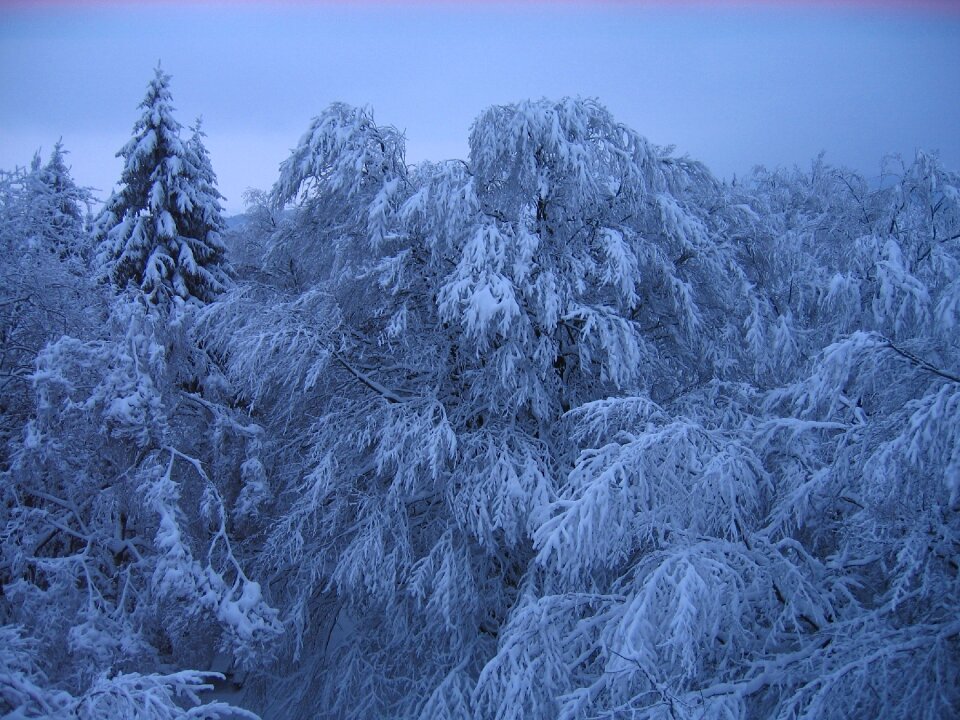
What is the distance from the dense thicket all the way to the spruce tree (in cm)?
574

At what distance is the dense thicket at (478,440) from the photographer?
3666mm

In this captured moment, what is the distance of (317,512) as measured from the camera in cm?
665

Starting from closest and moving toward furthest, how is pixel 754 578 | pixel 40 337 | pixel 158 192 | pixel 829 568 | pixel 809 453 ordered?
pixel 754 578
pixel 829 568
pixel 809 453
pixel 40 337
pixel 158 192

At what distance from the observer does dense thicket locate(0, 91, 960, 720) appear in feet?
12.0

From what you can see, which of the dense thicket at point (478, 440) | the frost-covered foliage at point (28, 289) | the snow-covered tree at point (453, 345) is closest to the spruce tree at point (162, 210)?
the frost-covered foliage at point (28, 289)

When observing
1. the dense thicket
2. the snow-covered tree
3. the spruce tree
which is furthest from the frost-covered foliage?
the spruce tree

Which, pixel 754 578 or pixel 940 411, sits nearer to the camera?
pixel 940 411

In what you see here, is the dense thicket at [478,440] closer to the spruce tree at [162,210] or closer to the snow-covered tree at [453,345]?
the snow-covered tree at [453,345]

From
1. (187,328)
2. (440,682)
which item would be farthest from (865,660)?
(187,328)

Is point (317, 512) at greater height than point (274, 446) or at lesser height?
lesser

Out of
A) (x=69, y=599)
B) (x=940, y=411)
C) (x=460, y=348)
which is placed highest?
(x=460, y=348)

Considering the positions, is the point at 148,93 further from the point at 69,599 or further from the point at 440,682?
the point at 440,682

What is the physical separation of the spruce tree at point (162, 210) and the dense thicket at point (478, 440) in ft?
18.8

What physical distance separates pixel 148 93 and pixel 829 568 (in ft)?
49.0
